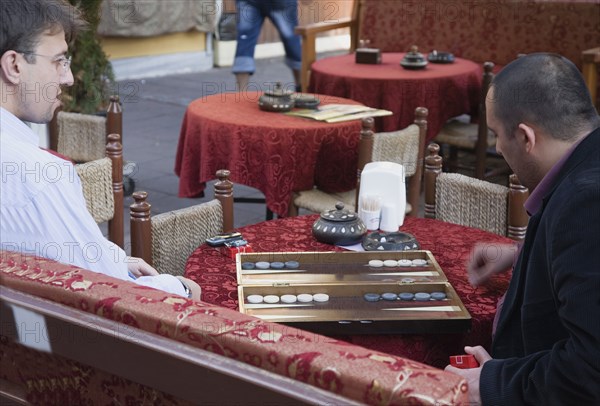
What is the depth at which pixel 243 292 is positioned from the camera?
2119mm

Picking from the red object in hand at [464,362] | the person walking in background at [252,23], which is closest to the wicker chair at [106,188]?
the red object in hand at [464,362]

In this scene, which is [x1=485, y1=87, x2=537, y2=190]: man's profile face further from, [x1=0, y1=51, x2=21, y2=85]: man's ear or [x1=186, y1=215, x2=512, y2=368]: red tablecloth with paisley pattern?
[x1=0, y1=51, x2=21, y2=85]: man's ear

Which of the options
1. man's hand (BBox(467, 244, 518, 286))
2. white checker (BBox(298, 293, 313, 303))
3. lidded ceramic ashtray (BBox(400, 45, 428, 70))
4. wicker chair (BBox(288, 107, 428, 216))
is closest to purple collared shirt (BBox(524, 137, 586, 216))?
man's hand (BBox(467, 244, 518, 286))

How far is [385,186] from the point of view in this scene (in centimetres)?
280

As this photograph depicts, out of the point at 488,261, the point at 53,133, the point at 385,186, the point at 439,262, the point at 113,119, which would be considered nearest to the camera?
the point at 488,261

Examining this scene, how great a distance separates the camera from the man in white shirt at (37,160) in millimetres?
1770

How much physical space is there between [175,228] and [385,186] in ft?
2.25

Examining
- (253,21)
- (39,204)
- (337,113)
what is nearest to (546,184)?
(39,204)

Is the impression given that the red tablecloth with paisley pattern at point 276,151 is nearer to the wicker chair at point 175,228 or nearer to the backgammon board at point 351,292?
the wicker chair at point 175,228

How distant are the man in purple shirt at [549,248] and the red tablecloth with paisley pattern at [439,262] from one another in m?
0.18

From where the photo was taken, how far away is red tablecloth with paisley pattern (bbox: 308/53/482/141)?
540 cm

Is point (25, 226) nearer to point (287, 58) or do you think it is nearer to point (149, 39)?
point (287, 58)

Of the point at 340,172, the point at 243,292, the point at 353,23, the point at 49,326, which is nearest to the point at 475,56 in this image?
the point at 353,23

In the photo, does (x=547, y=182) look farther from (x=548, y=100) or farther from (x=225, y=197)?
(x=225, y=197)
